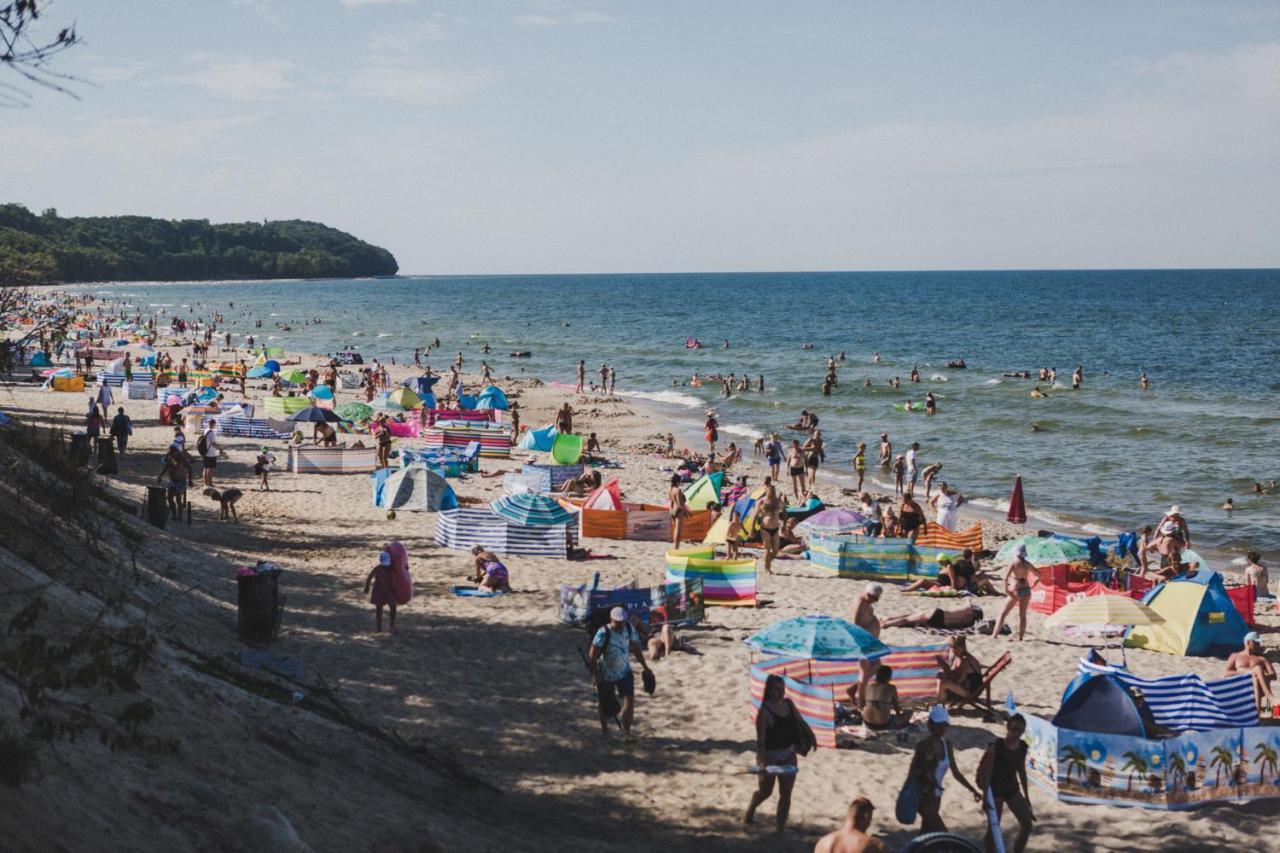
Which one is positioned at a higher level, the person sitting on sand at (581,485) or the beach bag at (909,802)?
the person sitting on sand at (581,485)

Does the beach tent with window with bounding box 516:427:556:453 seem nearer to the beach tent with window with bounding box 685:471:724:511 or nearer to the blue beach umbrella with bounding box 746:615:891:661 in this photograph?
the beach tent with window with bounding box 685:471:724:511

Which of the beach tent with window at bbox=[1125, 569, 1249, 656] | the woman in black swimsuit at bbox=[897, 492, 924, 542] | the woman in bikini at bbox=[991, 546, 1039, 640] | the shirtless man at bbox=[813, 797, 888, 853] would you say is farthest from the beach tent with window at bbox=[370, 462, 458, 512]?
the shirtless man at bbox=[813, 797, 888, 853]

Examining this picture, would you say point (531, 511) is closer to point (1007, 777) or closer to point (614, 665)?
point (614, 665)

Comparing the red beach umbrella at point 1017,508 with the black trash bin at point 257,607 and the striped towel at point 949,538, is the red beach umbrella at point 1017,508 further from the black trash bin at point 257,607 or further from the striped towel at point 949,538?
the black trash bin at point 257,607

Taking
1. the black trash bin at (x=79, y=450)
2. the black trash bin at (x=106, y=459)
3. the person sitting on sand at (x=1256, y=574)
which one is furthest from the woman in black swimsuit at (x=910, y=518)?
the black trash bin at (x=106, y=459)

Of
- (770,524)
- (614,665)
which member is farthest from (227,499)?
(614,665)

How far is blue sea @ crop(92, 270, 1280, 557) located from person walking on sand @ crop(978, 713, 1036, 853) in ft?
54.6

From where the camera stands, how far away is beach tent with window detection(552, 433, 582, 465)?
1046 inches

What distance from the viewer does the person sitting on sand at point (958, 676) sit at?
36.9ft

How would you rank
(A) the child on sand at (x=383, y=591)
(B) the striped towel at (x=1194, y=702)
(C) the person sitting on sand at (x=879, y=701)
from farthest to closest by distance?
(A) the child on sand at (x=383, y=591) < (C) the person sitting on sand at (x=879, y=701) < (B) the striped towel at (x=1194, y=702)

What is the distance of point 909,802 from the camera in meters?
7.96

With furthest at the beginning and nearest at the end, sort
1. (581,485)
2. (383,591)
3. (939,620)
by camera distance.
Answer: (581,485) < (939,620) < (383,591)

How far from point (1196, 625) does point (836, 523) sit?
6353mm

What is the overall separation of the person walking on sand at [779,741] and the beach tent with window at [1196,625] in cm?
758
